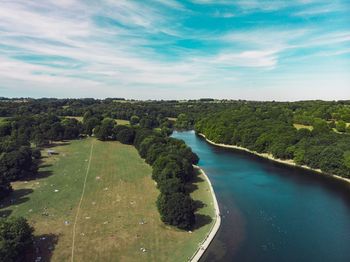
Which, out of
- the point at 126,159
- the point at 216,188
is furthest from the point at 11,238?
the point at 126,159

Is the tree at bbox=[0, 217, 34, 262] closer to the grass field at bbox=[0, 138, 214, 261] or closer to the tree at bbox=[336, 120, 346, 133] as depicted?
the grass field at bbox=[0, 138, 214, 261]

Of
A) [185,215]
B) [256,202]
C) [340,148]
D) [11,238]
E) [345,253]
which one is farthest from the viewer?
[340,148]

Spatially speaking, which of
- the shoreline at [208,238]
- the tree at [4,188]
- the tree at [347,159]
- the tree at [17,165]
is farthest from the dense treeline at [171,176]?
the tree at [347,159]

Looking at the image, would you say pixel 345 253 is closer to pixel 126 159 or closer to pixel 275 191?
pixel 275 191

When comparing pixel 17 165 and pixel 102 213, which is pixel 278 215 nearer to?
pixel 102 213

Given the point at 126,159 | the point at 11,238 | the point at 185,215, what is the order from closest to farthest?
the point at 11,238 → the point at 185,215 → the point at 126,159

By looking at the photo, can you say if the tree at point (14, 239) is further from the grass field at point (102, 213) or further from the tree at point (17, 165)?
the tree at point (17, 165)

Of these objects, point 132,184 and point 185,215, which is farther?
point 132,184
